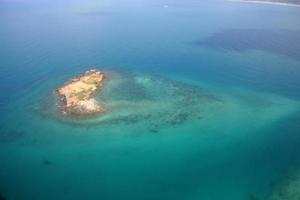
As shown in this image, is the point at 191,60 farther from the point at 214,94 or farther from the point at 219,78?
the point at 214,94

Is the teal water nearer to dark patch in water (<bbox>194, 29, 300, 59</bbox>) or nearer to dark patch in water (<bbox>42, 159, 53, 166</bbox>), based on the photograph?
dark patch in water (<bbox>42, 159, 53, 166</bbox>)

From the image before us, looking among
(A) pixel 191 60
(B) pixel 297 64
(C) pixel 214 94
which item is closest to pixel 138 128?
(C) pixel 214 94

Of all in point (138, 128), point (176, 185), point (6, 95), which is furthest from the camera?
point (6, 95)

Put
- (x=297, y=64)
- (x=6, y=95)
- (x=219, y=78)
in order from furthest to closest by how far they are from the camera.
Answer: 1. (x=297, y=64)
2. (x=219, y=78)
3. (x=6, y=95)

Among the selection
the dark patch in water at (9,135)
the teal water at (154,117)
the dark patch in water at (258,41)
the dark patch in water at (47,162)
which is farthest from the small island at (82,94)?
the dark patch in water at (258,41)

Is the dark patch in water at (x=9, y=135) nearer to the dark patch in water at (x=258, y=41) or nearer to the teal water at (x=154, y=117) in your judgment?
the teal water at (x=154, y=117)

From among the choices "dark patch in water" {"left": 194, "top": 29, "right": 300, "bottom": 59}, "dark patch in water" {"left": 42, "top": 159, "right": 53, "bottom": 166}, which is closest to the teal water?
"dark patch in water" {"left": 42, "top": 159, "right": 53, "bottom": 166}
